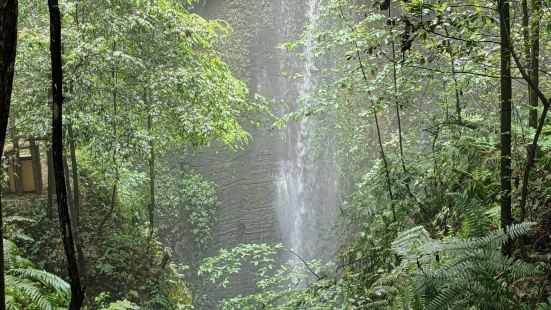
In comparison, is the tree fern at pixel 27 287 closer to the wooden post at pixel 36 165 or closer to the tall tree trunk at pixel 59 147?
the tall tree trunk at pixel 59 147

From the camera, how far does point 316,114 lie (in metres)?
7.81

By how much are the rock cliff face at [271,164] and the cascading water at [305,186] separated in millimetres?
36

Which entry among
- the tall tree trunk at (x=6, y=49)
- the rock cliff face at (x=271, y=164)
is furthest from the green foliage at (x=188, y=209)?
the tall tree trunk at (x=6, y=49)

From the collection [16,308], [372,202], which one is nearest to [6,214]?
[16,308]

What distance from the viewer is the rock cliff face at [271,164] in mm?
18094

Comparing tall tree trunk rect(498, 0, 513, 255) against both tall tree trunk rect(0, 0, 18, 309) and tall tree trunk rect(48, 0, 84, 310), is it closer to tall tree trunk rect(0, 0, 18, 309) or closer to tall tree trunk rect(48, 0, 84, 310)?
tall tree trunk rect(48, 0, 84, 310)

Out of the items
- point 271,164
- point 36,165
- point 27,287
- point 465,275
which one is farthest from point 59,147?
point 271,164

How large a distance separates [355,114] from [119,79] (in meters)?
9.01

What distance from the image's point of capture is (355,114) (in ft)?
52.1

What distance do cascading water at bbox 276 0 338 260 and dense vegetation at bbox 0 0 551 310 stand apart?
314 inches

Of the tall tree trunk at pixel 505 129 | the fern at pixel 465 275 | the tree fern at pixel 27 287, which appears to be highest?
the tall tree trunk at pixel 505 129

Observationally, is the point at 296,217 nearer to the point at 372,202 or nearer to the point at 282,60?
the point at 282,60

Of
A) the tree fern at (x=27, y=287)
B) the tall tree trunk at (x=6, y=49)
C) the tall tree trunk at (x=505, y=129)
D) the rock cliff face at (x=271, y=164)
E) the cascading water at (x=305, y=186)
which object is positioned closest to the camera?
the tall tree trunk at (x=6, y=49)

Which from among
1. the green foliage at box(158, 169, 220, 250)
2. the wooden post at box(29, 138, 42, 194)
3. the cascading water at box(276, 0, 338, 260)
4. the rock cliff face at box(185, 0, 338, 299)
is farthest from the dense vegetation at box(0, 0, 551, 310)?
the cascading water at box(276, 0, 338, 260)
